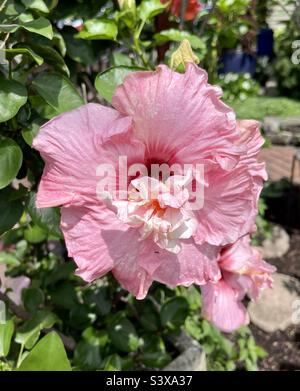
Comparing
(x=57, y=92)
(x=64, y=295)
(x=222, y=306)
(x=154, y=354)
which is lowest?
(x=154, y=354)

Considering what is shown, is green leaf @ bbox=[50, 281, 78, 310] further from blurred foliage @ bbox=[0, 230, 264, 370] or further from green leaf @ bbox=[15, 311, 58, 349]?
green leaf @ bbox=[15, 311, 58, 349]

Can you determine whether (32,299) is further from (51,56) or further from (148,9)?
(148,9)

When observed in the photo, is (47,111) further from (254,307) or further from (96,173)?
(254,307)

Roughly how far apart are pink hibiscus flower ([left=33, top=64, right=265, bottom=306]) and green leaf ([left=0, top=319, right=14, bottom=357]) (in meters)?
0.32

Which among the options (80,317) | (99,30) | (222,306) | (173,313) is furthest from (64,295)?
(99,30)

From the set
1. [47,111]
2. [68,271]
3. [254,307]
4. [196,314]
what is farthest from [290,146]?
[47,111]

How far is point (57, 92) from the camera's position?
31.8 inches

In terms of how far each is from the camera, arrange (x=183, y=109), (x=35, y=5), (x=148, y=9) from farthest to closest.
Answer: (x=148, y=9) → (x=35, y=5) → (x=183, y=109)

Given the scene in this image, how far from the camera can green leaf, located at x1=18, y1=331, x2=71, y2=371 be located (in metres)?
0.75

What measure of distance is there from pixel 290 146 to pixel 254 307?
11.3ft

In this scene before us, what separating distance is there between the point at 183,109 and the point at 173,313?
80cm

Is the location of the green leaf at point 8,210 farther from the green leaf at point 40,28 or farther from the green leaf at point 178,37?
the green leaf at point 178,37

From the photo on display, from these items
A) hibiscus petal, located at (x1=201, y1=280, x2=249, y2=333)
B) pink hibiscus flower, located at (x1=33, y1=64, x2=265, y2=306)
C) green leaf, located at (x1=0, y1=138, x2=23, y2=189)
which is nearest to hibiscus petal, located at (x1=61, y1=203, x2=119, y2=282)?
pink hibiscus flower, located at (x1=33, y1=64, x2=265, y2=306)

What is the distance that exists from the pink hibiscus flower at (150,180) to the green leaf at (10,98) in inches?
4.2
